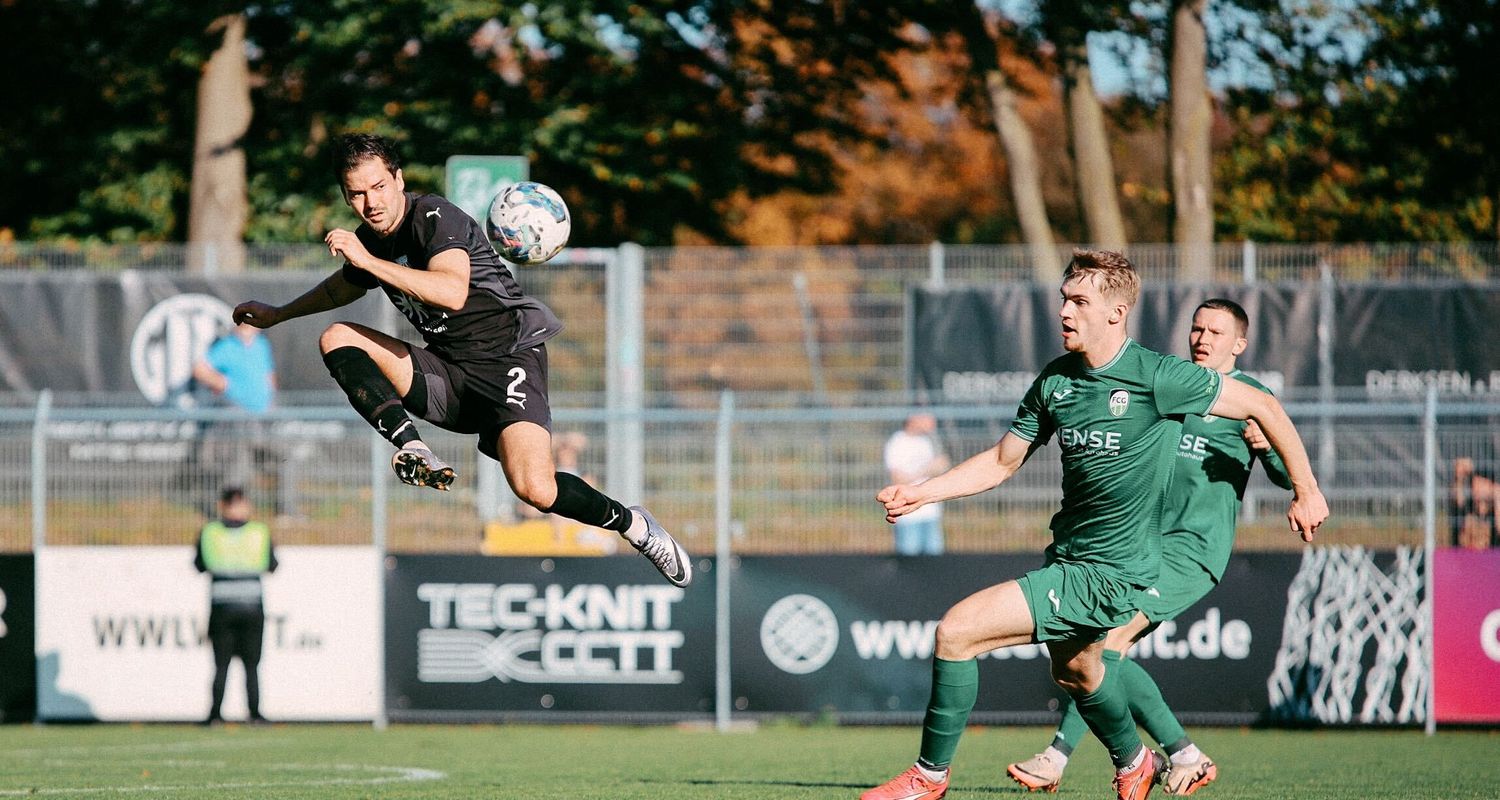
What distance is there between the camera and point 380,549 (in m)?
13.9

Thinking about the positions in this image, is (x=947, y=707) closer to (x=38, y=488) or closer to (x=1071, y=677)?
(x=1071, y=677)

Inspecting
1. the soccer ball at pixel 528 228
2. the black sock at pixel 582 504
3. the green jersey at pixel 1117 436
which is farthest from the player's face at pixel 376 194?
the green jersey at pixel 1117 436

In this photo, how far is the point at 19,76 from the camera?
2719cm

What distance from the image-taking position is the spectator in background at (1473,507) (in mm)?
13180

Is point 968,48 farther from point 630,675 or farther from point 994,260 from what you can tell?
point 630,675

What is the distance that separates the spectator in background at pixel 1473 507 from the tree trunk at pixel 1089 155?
8.63 meters

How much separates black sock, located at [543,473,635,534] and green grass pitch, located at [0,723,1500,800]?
51.6 inches

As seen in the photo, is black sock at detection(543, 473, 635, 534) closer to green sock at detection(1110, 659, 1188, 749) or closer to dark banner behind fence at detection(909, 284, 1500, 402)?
green sock at detection(1110, 659, 1188, 749)

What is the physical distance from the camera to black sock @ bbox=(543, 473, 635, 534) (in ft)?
27.3

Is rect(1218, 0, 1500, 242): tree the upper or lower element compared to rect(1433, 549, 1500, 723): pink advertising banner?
upper

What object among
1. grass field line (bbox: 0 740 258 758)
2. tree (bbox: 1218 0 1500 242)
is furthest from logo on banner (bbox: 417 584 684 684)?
tree (bbox: 1218 0 1500 242)

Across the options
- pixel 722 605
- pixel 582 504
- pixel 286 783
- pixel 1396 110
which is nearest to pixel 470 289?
pixel 582 504

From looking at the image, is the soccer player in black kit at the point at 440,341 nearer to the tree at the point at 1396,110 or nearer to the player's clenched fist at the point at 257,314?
the player's clenched fist at the point at 257,314

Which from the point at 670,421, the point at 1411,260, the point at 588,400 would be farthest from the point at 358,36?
the point at 1411,260
